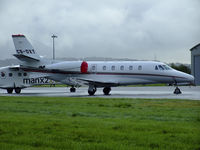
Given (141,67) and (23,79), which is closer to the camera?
(141,67)

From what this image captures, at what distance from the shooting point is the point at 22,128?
34.9 feet

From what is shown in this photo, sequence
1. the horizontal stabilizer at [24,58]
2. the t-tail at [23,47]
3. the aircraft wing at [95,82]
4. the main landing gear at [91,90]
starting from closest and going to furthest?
the aircraft wing at [95,82], the main landing gear at [91,90], the horizontal stabilizer at [24,58], the t-tail at [23,47]

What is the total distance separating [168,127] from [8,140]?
4559 millimetres

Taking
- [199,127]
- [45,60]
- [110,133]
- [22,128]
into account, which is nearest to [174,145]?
[110,133]

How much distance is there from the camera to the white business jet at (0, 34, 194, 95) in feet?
105

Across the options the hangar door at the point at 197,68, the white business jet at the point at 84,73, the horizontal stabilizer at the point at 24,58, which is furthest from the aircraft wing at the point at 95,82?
the hangar door at the point at 197,68

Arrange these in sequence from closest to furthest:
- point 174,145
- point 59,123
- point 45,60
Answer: point 174,145 → point 59,123 → point 45,60

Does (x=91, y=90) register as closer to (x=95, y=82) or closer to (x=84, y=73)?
(x=95, y=82)

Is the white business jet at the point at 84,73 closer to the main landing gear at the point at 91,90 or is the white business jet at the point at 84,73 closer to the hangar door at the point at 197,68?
the main landing gear at the point at 91,90

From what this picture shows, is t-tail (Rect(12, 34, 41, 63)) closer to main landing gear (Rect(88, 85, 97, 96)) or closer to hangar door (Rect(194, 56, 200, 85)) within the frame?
main landing gear (Rect(88, 85, 97, 96))

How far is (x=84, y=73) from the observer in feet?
114

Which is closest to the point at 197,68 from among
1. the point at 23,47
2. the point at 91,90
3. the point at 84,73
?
the point at 84,73

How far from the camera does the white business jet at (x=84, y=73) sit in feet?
105

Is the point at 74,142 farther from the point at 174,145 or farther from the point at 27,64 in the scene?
the point at 27,64
